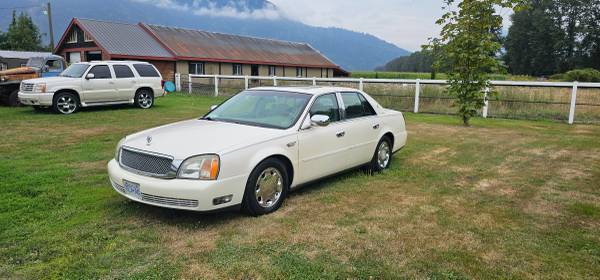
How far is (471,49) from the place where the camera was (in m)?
12.4

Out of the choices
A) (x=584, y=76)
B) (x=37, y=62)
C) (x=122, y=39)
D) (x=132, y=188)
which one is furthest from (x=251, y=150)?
(x=584, y=76)

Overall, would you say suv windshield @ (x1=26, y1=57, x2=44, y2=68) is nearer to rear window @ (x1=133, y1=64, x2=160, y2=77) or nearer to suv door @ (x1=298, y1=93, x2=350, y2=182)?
rear window @ (x1=133, y1=64, x2=160, y2=77)

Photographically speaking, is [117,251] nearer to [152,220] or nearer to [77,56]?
[152,220]

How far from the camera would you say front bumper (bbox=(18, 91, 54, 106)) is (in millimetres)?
13141

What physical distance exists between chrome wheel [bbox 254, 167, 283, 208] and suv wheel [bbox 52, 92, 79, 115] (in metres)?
11.2

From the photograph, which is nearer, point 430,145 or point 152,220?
point 152,220

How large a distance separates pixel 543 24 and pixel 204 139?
77555 millimetres

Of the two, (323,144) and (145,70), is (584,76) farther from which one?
→ (323,144)

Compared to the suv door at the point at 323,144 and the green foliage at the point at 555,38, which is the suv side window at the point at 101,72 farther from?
the green foliage at the point at 555,38

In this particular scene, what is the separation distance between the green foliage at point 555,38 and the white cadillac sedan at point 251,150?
231 ft

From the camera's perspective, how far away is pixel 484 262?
379 cm

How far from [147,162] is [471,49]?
1053 centimetres

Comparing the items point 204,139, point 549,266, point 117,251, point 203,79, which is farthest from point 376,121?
point 203,79

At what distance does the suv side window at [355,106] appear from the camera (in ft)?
20.8
